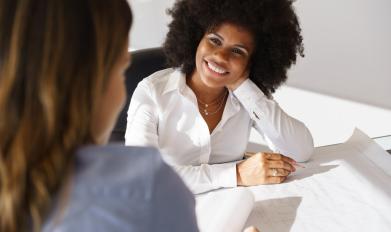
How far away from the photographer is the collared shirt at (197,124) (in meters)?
1.21

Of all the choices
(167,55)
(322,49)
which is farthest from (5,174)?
(322,49)

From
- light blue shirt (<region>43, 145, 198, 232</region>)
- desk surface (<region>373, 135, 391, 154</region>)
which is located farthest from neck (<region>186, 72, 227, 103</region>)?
light blue shirt (<region>43, 145, 198, 232</region>)

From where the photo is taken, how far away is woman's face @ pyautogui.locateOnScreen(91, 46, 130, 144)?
46 cm

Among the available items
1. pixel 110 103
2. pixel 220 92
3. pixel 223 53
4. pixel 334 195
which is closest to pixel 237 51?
pixel 223 53

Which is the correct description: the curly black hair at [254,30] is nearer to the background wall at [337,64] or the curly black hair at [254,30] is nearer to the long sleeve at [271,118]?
the long sleeve at [271,118]

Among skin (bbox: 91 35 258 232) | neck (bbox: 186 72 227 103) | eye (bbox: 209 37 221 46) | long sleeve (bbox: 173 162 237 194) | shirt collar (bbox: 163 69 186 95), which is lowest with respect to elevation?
long sleeve (bbox: 173 162 237 194)

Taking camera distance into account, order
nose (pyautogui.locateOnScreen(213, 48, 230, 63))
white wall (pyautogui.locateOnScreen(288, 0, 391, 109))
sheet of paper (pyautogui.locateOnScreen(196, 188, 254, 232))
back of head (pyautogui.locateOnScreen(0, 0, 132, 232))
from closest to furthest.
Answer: back of head (pyautogui.locateOnScreen(0, 0, 132, 232)) < sheet of paper (pyautogui.locateOnScreen(196, 188, 254, 232)) < nose (pyautogui.locateOnScreen(213, 48, 230, 63)) < white wall (pyautogui.locateOnScreen(288, 0, 391, 109))

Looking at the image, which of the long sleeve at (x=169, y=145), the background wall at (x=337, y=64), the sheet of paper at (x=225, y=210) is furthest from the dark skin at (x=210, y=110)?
the background wall at (x=337, y=64)

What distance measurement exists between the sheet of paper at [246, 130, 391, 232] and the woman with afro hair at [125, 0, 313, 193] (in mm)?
73

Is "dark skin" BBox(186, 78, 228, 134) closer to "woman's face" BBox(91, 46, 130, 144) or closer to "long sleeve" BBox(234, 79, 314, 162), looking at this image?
"long sleeve" BBox(234, 79, 314, 162)

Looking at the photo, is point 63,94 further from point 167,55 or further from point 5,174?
point 167,55

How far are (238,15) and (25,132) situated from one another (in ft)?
3.00

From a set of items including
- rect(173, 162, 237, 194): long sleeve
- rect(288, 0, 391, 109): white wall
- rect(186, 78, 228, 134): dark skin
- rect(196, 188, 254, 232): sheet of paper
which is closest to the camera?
rect(196, 188, 254, 232): sheet of paper

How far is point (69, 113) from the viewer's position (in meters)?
0.42
